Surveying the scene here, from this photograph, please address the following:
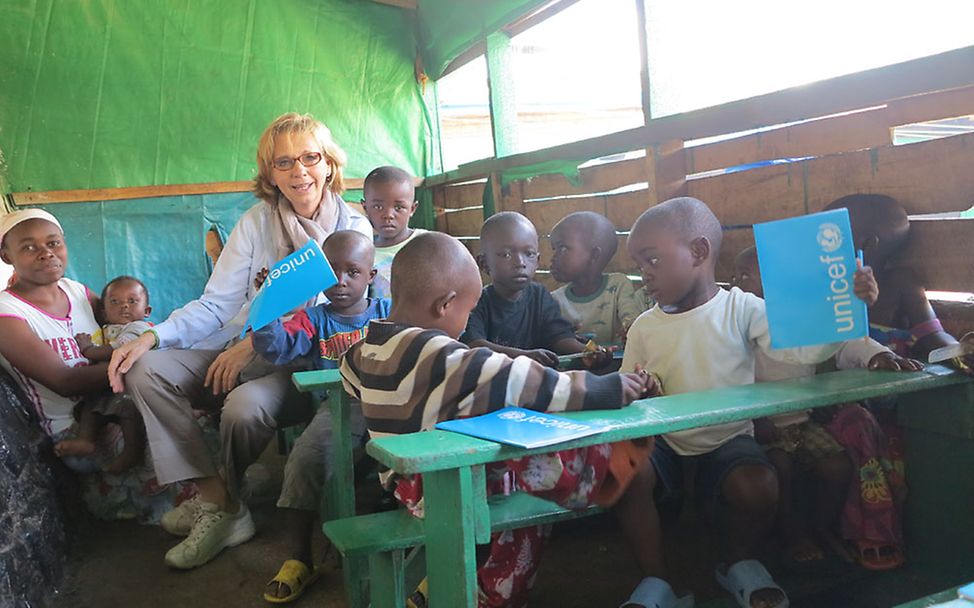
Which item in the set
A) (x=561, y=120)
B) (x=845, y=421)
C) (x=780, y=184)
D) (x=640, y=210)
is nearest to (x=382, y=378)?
(x=845, y=421)

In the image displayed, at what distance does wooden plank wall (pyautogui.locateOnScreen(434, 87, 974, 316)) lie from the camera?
2.04 m

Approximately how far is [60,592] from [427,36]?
463cm

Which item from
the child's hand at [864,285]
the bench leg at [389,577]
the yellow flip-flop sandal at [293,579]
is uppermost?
the child's hand at [864,285]

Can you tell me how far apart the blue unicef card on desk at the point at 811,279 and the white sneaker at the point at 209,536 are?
2152 mm

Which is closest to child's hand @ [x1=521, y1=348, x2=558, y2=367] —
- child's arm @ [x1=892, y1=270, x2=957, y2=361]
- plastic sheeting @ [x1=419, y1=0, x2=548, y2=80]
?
child's arm @ [x1=892, y1=270, x2=957, y2=361]

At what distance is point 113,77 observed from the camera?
16.9 feet

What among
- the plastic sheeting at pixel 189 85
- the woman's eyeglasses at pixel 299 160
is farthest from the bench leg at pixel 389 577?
the plastic sheeting at pixel 189 85

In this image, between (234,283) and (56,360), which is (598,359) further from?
(56,360)

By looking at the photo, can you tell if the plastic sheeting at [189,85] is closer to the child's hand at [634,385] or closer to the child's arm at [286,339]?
the child's arm at [286,339]

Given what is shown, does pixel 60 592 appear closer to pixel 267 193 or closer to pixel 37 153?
pixel 267 193

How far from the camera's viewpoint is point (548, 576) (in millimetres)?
2357

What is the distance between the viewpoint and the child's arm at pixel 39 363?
2.87 m

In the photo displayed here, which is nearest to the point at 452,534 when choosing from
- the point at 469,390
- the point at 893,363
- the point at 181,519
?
the point at 469,390

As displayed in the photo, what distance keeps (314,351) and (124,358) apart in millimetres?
703
